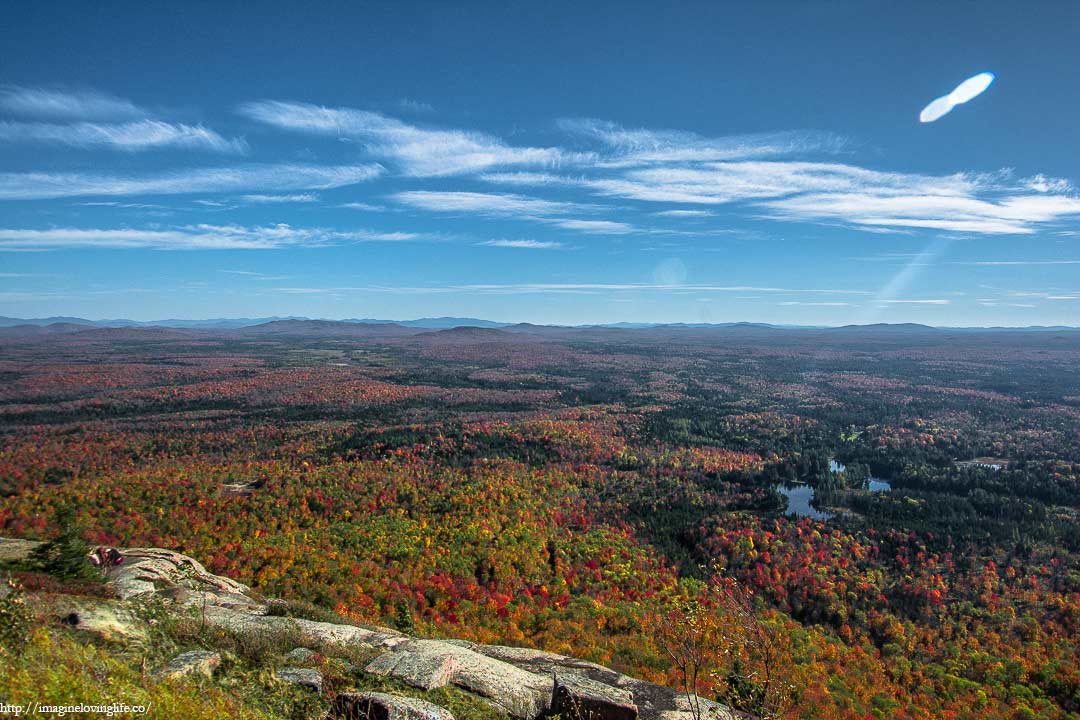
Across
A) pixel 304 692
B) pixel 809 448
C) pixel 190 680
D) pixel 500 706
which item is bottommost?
pixel 809 448

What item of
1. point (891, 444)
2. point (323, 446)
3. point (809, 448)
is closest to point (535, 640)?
point (323, 446)

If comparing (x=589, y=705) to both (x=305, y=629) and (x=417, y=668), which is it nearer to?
(x=417, y=668)

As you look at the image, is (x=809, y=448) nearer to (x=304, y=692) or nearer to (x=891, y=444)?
(x=891, y=444)

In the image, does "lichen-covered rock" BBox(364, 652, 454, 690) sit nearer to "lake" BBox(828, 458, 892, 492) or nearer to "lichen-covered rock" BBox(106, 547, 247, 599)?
"lichen-covered rock" BBox(106, 547, 247, 599)

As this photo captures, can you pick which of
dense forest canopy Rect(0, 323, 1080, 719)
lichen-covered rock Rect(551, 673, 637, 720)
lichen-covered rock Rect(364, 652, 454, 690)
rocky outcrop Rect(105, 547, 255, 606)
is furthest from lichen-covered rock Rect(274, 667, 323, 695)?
dense forest canopy Rect(0, 323, 1080, 719)

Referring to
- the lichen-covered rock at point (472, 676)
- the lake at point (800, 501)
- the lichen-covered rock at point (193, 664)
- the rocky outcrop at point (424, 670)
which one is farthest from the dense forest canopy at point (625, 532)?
the lichen-covered rock at point (193, 664)
